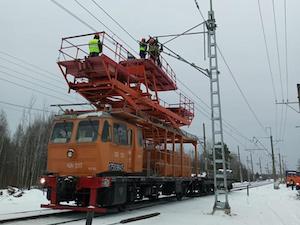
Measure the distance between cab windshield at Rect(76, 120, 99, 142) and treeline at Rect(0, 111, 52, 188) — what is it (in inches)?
1329

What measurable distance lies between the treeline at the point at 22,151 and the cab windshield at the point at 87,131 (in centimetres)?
3375

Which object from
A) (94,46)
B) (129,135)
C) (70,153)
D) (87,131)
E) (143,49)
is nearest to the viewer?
(70,153)

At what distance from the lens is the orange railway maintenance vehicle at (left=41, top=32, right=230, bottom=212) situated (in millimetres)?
12078

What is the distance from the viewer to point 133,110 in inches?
563

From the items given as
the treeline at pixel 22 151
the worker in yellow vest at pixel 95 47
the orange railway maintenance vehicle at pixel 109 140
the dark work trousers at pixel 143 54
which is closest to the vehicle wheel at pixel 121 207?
the orange railway maintenance vehicle at pixel 109 140

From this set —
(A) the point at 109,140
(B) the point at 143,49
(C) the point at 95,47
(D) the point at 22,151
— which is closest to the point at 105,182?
(A) the point at 109,140

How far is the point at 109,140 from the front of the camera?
12.6m

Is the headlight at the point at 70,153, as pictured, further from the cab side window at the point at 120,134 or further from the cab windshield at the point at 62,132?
the cab side window at the point at 120,134

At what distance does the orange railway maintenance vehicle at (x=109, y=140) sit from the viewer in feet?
39.6

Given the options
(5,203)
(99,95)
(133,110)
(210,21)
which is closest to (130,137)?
(133,110)

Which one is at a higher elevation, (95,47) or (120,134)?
(95,47)

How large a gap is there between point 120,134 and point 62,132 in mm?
2087

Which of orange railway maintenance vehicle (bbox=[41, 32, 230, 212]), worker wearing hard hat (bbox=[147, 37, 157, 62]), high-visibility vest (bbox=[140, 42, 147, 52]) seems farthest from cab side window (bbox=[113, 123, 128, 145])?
high-visibility vest (bbox=[140, 42, 147, 52])

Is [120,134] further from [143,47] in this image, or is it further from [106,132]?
[143,47]
